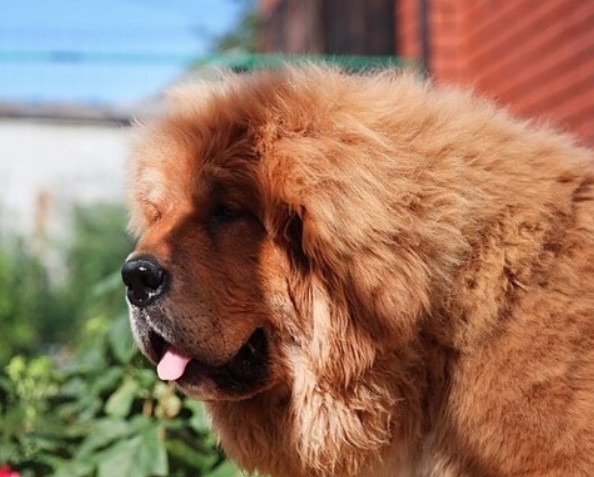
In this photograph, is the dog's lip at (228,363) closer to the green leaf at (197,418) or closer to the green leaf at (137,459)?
the green leaf at (137,459)

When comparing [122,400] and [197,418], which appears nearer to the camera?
[197,418]

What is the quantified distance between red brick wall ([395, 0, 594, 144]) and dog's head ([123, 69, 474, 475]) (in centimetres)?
212

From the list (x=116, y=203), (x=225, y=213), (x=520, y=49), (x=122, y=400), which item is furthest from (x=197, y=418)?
(x=116, y=203)

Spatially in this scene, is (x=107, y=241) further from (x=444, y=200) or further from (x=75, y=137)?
(x=444, y=200)

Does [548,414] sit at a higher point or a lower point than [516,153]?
lower

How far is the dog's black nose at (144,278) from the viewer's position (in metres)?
2.38

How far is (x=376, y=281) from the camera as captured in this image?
93.4 inches

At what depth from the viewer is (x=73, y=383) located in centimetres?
436

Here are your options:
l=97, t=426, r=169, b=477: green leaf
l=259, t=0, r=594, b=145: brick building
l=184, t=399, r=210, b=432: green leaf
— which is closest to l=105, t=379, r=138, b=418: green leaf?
l=184, t=399, r=210, b=432: green leaf

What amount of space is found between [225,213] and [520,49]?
144 inches

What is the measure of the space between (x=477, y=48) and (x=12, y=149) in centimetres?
881

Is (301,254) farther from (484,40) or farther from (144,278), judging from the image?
(484,40)

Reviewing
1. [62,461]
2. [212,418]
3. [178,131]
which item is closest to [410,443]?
[212,418]

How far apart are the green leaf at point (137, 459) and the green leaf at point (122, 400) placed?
343 millimetres
